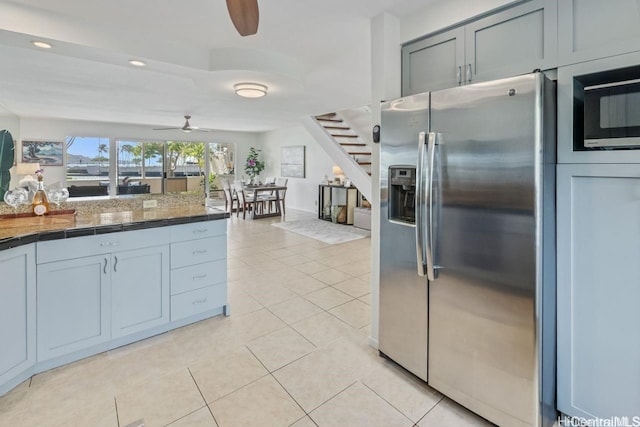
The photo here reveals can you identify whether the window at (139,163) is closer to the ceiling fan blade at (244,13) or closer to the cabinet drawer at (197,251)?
the cabinet drawer at (197,251)

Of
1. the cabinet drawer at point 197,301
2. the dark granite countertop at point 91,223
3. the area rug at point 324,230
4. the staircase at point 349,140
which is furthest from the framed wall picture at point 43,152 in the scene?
the cabinet drawer at point 197,301

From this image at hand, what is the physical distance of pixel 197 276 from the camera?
2660mm

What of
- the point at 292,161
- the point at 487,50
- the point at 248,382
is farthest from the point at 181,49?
the point at 292,161

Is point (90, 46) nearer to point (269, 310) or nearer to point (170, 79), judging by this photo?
point (170, 79)

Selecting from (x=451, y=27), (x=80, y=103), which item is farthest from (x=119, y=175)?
(x=451, y=27)

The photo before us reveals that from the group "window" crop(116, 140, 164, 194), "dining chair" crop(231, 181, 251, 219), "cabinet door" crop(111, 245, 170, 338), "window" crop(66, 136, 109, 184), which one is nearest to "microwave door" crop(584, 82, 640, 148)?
"cabinet door" crop(111, 245, 170, 338)

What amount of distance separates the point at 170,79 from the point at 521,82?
4.09 m

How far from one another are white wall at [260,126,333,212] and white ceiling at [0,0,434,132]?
336cm

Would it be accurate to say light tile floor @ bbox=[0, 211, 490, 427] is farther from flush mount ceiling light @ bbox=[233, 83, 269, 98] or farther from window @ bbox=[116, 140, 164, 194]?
window @ bbox=[116, 140, 164, 194]

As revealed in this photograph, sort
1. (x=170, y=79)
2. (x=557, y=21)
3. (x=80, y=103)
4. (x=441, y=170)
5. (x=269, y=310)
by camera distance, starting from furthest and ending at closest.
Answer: (x=80, y=103), (x=170, y=79), (x=269, y=310), (x=441, y=170), (x=557, y=21)

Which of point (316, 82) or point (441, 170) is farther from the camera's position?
point (316, 82)

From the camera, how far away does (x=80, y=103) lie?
220 inches

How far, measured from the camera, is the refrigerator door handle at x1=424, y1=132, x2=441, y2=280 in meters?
1.72

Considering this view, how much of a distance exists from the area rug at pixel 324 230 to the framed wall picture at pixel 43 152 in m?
5.61
